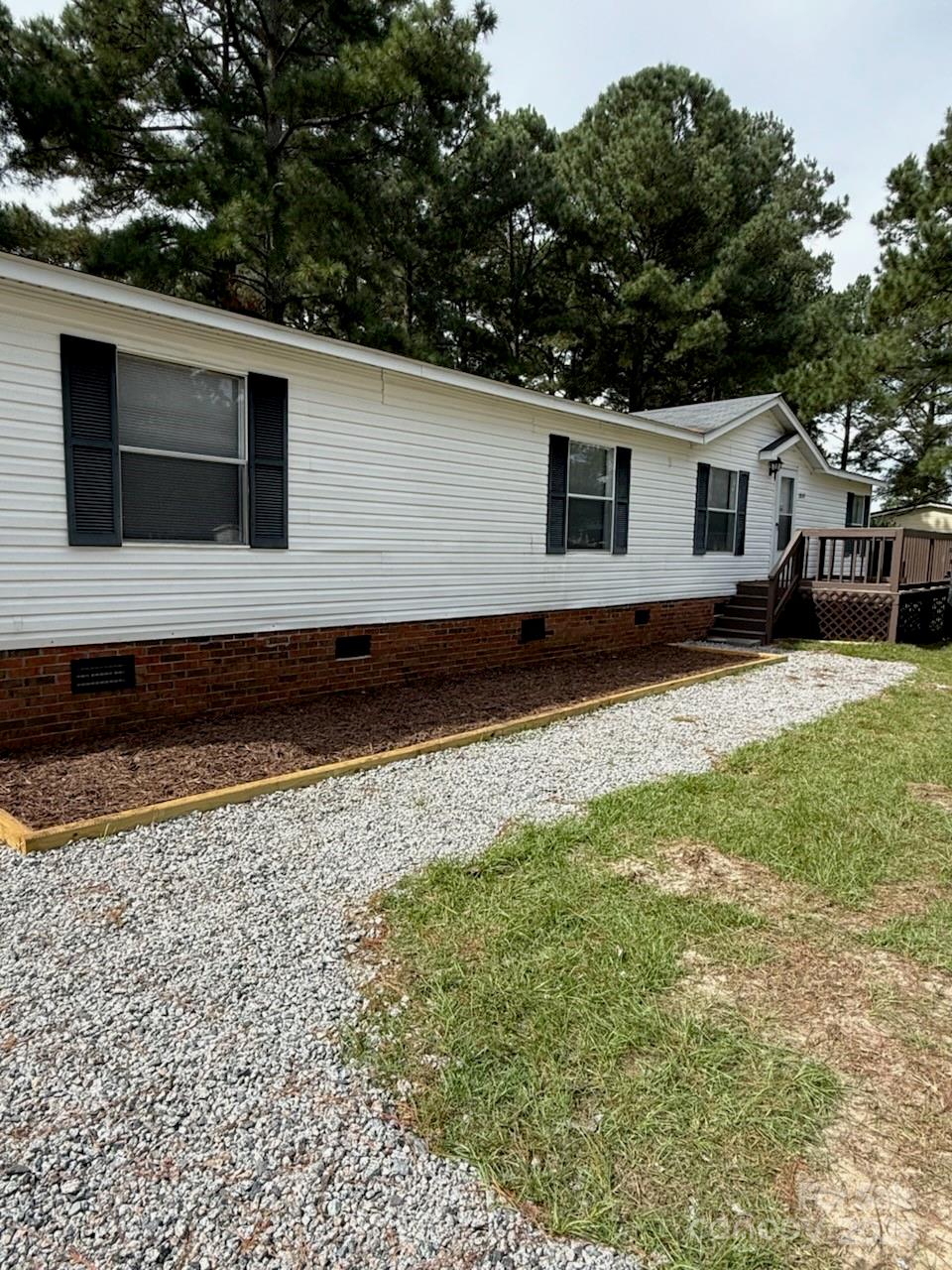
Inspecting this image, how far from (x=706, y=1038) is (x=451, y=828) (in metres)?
1.85

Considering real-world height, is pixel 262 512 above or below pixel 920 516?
below

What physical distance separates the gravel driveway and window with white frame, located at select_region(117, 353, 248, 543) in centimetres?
256

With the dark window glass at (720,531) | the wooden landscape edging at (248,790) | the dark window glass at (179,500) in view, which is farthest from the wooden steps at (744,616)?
the dark window glass at (179,500)

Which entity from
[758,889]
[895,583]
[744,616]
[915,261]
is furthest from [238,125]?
[758,889]

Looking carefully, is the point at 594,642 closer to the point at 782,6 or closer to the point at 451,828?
the point at 451,828

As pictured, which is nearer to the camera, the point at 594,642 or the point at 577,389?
the point at 594,642

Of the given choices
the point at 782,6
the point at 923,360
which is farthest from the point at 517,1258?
the point at 923,360

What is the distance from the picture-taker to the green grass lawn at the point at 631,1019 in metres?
1.68

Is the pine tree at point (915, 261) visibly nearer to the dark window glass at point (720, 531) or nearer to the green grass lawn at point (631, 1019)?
the dark window glass at point (720, 531)

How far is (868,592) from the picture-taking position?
11.2 metres

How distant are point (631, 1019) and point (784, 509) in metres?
12.8

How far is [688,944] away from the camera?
2.73m

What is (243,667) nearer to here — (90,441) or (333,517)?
(333,517)

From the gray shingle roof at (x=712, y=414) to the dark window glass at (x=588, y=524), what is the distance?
2058 millimetres
